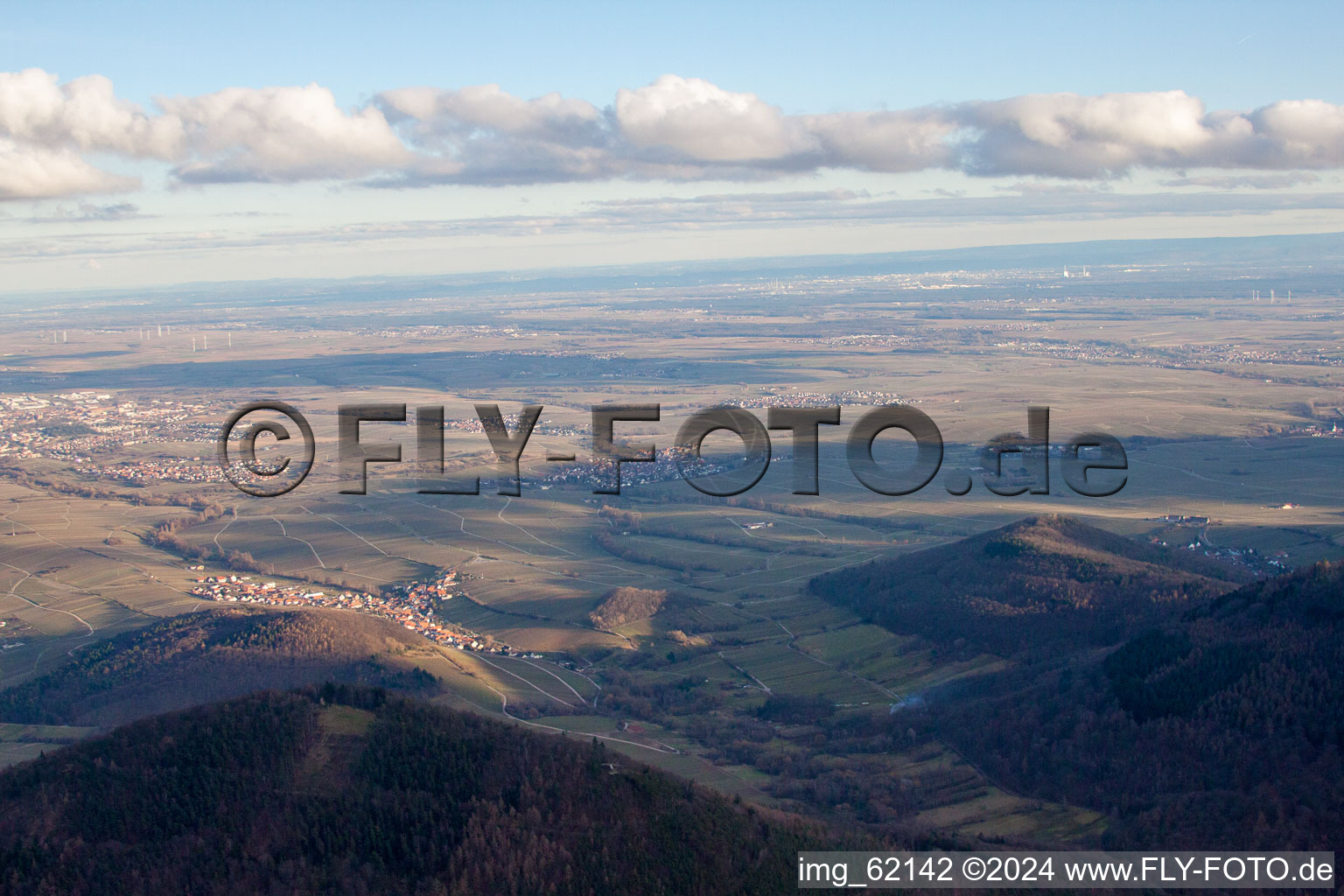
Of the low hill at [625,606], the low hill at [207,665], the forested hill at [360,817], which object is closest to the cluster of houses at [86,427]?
the low hill at [207,665]

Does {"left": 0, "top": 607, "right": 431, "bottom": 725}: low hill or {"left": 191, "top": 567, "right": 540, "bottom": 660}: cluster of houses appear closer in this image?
{"left": 0, "top": 607, "right": 431, "bottom": 725}: low hill

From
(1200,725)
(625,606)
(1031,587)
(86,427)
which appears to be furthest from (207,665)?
(86,427)

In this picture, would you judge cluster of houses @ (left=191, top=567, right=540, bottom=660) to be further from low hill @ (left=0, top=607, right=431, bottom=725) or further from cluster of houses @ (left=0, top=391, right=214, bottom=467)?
cluster of houses @ (left=0, top=391, right=214, bottom=467)

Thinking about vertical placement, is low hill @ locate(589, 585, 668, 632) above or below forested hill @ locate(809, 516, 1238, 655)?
below

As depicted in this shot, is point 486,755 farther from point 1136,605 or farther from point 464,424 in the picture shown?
point 464,424

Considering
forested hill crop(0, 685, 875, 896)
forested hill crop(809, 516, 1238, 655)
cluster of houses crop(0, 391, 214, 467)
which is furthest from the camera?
cluster of houses crop(0, 391, 214, 467)

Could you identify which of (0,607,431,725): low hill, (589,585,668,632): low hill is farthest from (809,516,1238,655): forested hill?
(0,607,431,725): low hill

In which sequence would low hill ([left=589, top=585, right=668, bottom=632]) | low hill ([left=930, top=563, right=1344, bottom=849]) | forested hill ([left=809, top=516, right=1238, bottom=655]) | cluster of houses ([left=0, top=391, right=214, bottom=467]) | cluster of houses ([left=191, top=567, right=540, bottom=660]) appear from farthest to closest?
cluster of houses ([left=0, top=391, right=214, bottom=467]) < cluster of houses ([left=191, top=567, right=540, bottom=660]) < low hill ([left=589, top=585, right=668, bottom=632]) < forested hill ([left=809, top=516, right=1238, bottom=655]) < low hill ([left=930, top=563, right=1344, bottom=849])

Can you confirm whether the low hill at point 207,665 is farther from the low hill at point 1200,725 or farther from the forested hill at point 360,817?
the low hill at point 1200,725
